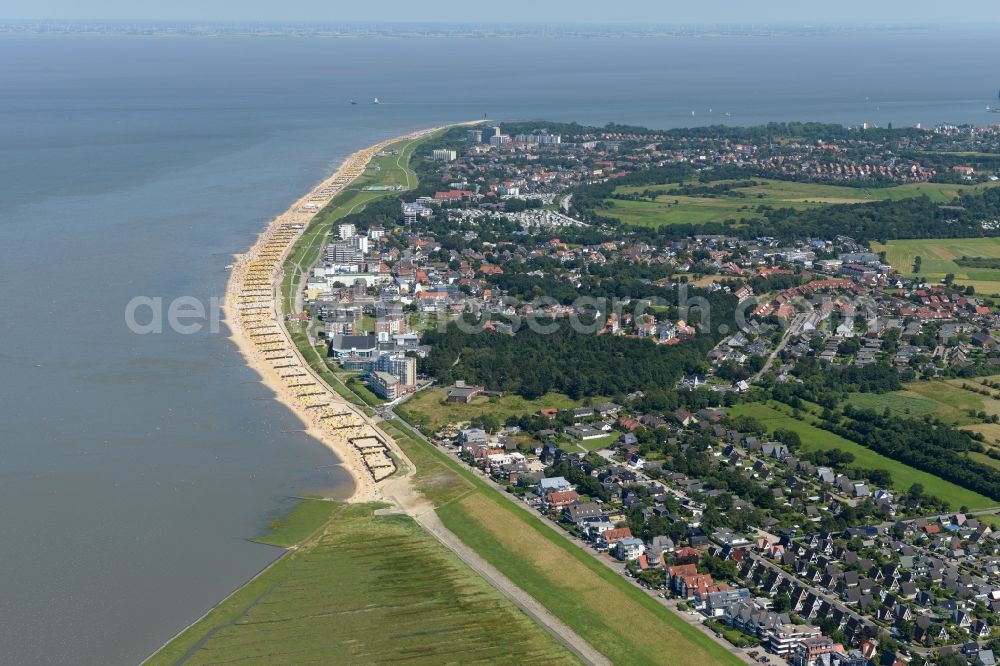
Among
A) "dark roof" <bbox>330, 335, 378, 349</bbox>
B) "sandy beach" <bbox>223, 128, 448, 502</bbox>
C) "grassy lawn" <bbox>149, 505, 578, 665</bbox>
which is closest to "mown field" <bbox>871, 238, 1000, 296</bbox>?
"dark roof" <bbox>330, 335, 378, 349</bbox>

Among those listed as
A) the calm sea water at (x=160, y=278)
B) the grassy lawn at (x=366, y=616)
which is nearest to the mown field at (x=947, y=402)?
the grassy lawn at (x=366, y=616)

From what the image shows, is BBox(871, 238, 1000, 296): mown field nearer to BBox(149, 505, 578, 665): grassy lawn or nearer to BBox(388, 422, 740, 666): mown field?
BBox(388, 422, 740, 666): mown field

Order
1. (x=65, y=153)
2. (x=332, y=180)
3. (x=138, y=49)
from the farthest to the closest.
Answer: (x=138, y=49), (x=65, y=153), (x=332, y=180)

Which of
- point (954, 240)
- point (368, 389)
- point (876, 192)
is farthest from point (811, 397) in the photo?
point (876, 192)

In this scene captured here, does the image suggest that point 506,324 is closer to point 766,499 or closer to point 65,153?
point 766,499

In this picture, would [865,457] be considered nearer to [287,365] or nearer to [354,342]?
[354,342]

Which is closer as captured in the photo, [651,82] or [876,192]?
[876,192]

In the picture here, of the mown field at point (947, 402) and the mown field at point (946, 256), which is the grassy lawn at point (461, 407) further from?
the mown field at point (946, 256)
